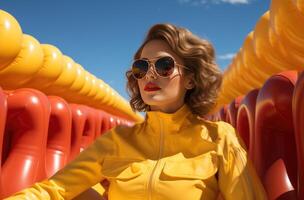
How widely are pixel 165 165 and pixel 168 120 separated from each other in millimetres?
152

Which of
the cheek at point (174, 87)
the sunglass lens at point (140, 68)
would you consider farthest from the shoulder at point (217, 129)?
the sunglass lens at point (140, 68)

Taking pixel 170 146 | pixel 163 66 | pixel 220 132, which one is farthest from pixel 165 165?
pixel 163 66

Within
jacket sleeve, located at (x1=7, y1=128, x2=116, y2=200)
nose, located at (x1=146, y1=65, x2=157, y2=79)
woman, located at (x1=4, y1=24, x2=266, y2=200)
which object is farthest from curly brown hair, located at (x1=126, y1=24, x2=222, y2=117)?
jacket sleeve, located at (x1=7, y1=128, x2=116, y2=200)

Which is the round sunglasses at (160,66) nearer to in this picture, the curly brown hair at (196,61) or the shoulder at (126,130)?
the curly brown hair at (196,61)

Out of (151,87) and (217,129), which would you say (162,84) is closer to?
(151,87)

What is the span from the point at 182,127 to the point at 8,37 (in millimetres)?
1673

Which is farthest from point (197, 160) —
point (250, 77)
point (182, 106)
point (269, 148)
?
point (250, 77)

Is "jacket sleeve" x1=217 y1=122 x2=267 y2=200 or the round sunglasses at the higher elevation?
the round sunglasses

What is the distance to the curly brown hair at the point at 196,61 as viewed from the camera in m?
1.34

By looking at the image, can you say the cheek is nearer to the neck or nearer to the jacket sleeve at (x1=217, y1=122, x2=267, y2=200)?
the neck

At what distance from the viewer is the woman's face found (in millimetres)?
1305

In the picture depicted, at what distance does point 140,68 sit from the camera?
1316 mm

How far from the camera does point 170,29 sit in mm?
1350

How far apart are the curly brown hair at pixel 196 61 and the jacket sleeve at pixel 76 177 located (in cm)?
30
